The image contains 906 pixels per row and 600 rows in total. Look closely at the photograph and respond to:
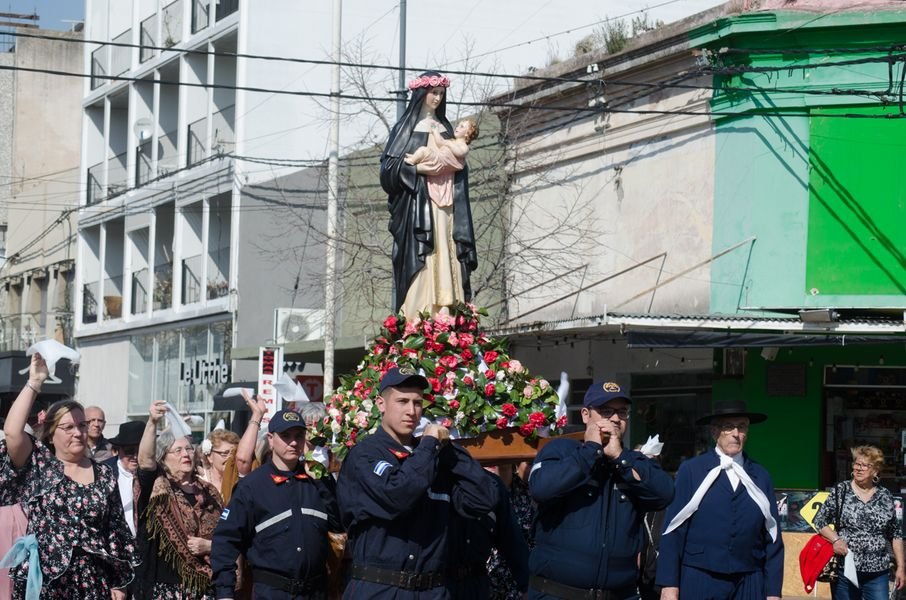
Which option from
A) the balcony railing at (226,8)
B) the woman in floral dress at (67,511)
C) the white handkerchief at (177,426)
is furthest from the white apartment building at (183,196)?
the woman in floral dress at (67,511)

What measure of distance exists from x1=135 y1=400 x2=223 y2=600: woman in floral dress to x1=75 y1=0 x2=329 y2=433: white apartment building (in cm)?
1788

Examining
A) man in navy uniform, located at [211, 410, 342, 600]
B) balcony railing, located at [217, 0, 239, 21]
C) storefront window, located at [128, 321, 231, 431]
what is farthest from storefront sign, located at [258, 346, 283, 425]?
man in navy uniform, located at [211, 410, 342, 600]

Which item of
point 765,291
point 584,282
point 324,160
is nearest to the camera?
point 765,291

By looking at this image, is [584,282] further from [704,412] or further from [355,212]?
[355,212]

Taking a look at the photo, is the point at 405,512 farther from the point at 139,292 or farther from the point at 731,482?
the point at 139,292

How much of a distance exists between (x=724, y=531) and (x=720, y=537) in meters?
0.04

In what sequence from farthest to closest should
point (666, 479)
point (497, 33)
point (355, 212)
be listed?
point (497, 33)
point (355, 212)
point (666, 479)

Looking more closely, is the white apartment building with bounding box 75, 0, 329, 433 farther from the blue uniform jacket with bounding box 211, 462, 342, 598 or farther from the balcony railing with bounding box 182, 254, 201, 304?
the blue uniform jacket with bounding box 211, 462, 342, 598

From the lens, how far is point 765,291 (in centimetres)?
2050

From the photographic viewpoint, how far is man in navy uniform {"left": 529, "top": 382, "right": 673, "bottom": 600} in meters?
7.89

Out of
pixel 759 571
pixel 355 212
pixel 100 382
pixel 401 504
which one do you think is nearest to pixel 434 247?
pixel 759 571

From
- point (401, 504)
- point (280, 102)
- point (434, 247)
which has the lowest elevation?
point (401, 504)

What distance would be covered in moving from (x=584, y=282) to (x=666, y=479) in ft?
53.2

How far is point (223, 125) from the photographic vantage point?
34594 mm
